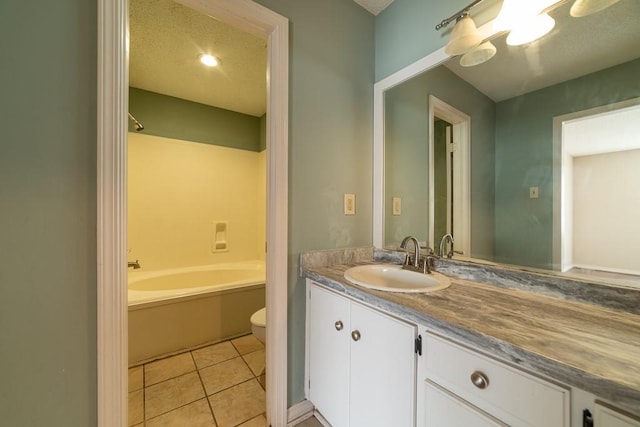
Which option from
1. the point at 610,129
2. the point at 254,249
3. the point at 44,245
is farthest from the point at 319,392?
the point at 254,249

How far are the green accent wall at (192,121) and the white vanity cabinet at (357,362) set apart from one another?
237 centimetres

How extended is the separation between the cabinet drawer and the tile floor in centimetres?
110

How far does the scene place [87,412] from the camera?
2.74 ft

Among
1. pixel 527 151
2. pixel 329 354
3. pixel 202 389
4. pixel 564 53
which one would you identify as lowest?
pixel 202 389

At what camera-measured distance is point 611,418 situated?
43 cm

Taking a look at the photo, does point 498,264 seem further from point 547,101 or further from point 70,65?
point 70,65

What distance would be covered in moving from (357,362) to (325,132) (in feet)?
3.72

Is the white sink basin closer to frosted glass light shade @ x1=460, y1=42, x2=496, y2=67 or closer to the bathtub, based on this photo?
frosted glass light shade @ x1=460, y1=42, x2=496, y2=67

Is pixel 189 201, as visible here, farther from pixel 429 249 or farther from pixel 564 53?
pixel 564 53

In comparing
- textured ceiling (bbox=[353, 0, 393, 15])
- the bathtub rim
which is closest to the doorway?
textured ceiling (bbox=[353, 0, 393, 15])

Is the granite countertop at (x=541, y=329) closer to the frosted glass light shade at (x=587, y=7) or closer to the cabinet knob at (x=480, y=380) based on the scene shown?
the cabinet knob at (x=480, y=380)

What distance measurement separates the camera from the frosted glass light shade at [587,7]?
82 cm

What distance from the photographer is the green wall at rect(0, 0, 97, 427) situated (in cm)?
73

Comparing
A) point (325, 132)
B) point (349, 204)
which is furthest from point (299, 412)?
point (325, 132)
